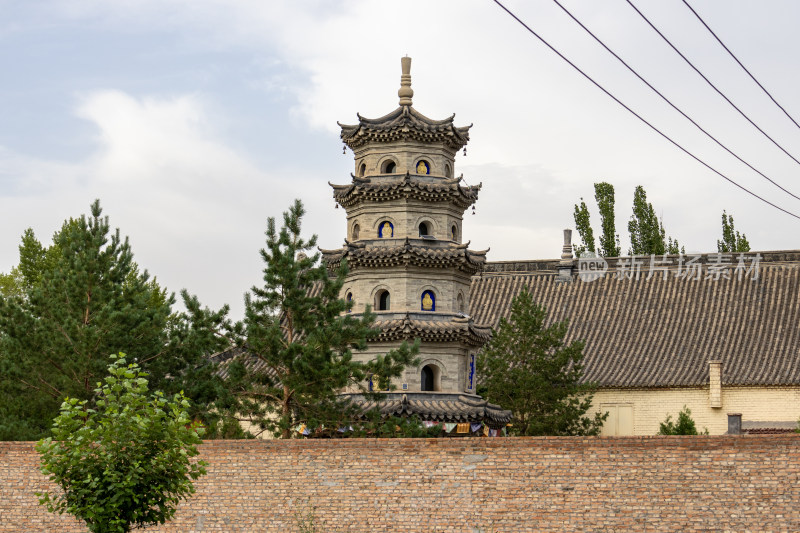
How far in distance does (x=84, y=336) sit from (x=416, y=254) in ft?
22.1

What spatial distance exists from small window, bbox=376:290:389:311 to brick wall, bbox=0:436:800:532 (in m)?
7.23

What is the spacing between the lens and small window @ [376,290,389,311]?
81.3 ft

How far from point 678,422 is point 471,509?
47.2ft

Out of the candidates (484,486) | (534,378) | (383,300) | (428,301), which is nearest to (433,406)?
(428,301)

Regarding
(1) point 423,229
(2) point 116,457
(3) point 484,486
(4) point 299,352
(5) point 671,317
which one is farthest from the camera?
(5) point 671,317

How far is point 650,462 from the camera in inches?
642

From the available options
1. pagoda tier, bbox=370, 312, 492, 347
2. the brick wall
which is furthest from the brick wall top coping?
pagoda tier, bbox=370, 312, 492, 347

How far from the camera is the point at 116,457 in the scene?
13961 millimetres

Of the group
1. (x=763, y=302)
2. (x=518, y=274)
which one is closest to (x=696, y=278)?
(x=763, y=302)

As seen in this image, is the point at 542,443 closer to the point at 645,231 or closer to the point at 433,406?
the point at 433,406

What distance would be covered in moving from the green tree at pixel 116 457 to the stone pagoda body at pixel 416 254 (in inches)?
381

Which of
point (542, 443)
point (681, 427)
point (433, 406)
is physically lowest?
point (542, 443)

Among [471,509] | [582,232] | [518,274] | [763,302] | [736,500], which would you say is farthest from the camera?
[582,232]

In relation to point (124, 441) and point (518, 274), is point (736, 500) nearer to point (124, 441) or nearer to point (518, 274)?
point (124, 441)
